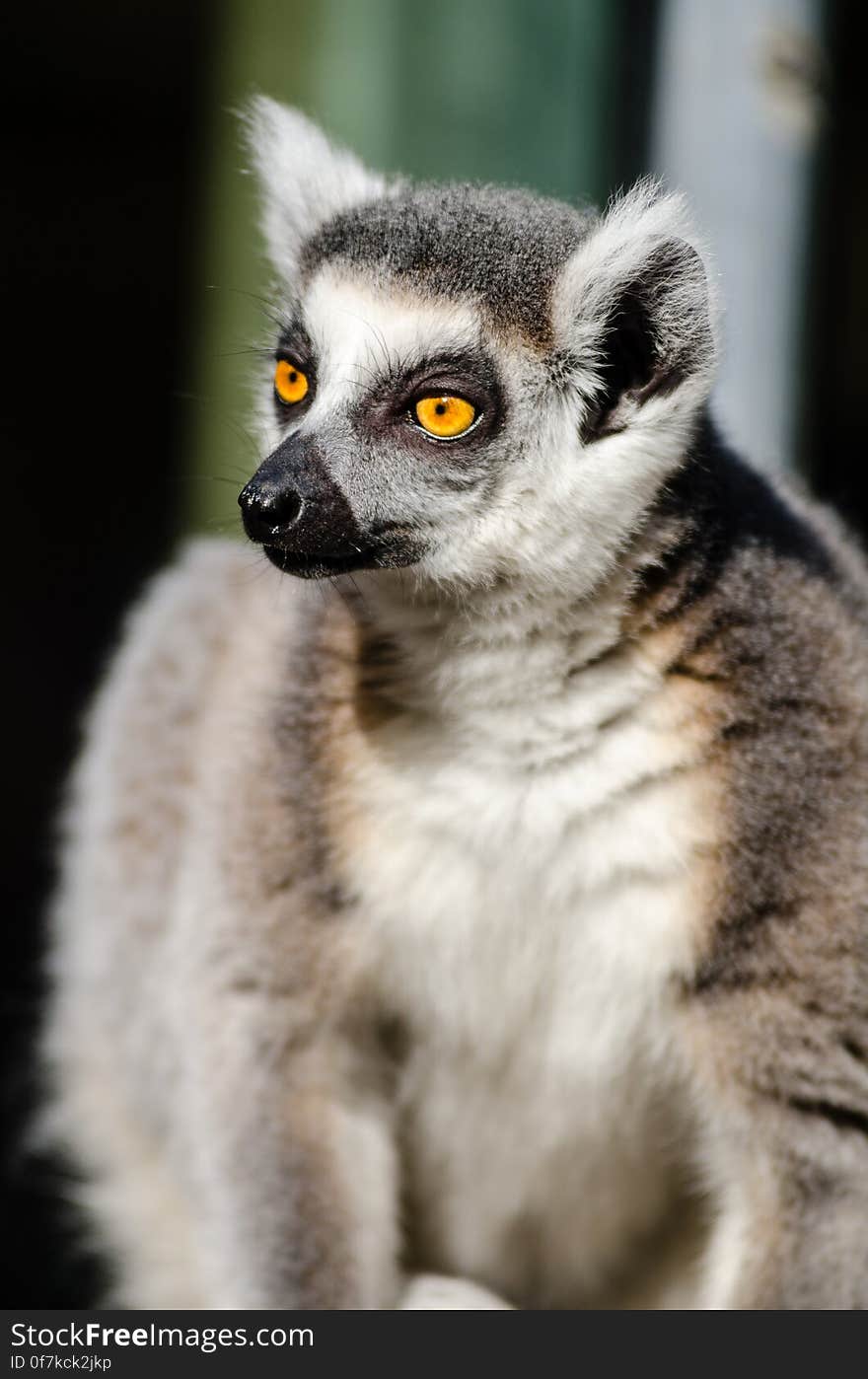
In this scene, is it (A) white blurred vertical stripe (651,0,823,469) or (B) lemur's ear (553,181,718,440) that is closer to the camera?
(B) lemur's ear (553,181,718,440)

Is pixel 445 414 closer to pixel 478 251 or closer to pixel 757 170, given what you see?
pixel 478 251

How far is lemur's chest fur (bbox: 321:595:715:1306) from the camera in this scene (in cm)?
219

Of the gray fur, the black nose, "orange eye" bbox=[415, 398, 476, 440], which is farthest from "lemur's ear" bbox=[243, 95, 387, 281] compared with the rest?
the black nose

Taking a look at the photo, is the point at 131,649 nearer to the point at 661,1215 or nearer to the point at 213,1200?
the point at 213,1200


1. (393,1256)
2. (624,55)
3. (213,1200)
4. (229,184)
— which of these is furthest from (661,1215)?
(229,184)

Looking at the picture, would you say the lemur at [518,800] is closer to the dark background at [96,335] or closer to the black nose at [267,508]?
the black nose at [267,508]

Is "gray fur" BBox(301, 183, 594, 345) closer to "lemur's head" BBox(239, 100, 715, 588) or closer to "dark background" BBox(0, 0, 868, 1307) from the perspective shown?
"lemur's head" BBox(239, 100, 715, 588)

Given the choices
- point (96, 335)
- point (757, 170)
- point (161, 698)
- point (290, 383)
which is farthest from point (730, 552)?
point (96, 335)

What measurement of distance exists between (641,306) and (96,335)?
6448 mm

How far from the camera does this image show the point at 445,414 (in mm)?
2125

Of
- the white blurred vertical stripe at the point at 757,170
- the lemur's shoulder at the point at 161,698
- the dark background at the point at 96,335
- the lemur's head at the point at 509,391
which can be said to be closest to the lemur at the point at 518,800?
the lemur's head at the point at 509,391

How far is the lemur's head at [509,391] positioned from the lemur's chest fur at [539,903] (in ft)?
0.61

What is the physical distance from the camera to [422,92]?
14.9 ft

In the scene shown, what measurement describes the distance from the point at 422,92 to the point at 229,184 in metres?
0.76
